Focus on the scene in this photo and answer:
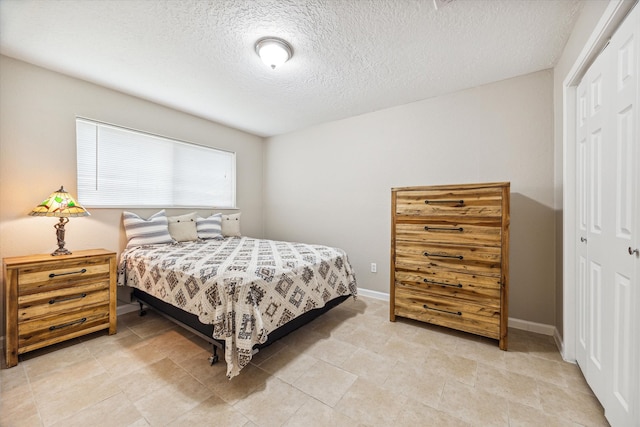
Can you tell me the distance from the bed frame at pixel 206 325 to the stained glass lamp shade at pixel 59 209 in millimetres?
809

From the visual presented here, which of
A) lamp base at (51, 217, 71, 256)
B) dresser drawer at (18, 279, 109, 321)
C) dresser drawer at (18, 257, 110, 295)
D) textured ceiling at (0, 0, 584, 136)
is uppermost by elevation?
textured ceiling at (0, 0, 584, 136)

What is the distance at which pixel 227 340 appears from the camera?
1.54 metres

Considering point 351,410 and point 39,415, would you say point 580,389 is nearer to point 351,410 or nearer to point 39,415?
point 351,410

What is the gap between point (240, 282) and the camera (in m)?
1.62

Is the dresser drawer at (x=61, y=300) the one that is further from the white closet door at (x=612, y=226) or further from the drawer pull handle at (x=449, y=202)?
the white closet door at (x=612, y=226)

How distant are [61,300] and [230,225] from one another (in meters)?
1.88

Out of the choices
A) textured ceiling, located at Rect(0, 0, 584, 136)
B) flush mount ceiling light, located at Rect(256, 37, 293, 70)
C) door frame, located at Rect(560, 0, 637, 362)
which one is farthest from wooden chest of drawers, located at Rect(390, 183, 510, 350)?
flush mount ceiling light, located at Rect(256, 37, 293, 70)

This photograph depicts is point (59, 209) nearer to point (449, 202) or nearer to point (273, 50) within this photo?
point (273, 50)

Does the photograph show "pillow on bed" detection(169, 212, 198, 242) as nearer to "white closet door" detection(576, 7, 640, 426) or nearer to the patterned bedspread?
the patterned bedspread

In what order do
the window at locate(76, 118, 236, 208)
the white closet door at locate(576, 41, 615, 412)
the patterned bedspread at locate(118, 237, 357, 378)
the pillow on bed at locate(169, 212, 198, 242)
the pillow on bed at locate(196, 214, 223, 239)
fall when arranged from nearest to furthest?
the white closet door at locate(576, 41, 615, 412) < the patterned bedspread at locate(118, 237, 357, 378) < the window at locate(76, 118, 236, 208) < the pillow on bed at locate(169, 212, 198, 242) < the pillow on bed at locate(196, 214, 223, 239)

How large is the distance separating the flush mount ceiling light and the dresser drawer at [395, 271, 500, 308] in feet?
7.27

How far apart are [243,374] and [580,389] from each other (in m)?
2.17

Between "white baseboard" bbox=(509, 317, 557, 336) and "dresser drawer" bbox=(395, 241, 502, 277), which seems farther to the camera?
"white baseboard" bbox=(509, 317, 557, 336)

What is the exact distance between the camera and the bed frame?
1.78 meters
